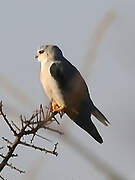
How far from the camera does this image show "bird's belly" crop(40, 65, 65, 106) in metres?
6.70

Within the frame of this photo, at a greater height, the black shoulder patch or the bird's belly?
the black shoulder patch

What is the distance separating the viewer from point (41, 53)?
25.3ft

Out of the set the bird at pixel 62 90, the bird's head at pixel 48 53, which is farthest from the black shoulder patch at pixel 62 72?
the bird's head at pixel 48 53

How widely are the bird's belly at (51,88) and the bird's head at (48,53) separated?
665 millimetres

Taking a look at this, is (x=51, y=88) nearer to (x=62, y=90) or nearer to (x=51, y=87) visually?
(x=51, y=87)

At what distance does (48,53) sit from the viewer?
25.1 feet

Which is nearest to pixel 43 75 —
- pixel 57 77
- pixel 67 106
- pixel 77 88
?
pixel 57 77

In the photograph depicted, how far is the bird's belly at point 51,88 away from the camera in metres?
6.70

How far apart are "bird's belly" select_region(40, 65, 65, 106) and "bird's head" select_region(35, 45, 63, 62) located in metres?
0.67

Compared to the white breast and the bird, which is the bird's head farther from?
the white breast

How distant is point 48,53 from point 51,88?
1.01m

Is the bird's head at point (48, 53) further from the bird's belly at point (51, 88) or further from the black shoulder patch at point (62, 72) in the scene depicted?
the bird's belly at point (51, 88)

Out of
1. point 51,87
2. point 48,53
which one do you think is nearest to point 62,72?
point 51,87

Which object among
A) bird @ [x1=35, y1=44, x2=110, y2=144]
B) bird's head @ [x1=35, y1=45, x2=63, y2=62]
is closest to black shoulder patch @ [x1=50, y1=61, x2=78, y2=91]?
bird @ [x1=35, y1=44, x2=110, y2=144]
